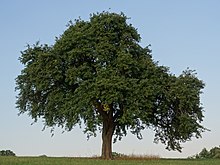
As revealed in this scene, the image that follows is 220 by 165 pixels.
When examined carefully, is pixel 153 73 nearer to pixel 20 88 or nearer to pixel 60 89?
pixel 60 89

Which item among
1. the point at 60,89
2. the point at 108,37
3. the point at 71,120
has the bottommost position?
the point at 71,120

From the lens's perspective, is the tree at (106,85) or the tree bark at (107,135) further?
the tree bark at (107,135)

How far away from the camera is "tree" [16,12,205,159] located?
3962 cm

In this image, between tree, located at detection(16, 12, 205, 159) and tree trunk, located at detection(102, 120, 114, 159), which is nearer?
tree, located at detection(16, 12, 205, 159)

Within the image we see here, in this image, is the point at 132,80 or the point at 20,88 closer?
the point at 132,80

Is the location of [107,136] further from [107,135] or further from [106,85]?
[106,85]

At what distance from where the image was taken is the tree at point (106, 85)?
3962 cm

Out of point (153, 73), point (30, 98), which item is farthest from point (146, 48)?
point (30, 98)

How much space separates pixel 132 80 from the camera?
1561 inches

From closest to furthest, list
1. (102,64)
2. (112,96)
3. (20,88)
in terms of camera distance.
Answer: (112,96) → (102,64) → (20,88)

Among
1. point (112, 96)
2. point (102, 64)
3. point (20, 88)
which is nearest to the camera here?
point (112, 96)

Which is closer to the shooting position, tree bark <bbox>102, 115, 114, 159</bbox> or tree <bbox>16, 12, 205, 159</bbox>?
tree <bbox>16, 12, 205, 159</bbox>

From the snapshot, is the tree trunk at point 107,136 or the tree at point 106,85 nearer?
the tree at point 106,85

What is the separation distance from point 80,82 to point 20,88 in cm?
666
